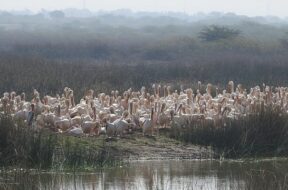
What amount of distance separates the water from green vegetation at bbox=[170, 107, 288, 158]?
0.85 metres

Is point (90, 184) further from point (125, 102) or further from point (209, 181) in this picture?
point (125, 102)

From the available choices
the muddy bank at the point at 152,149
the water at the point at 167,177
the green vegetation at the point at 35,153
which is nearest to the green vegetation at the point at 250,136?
the muddy bank at the point at 152,149

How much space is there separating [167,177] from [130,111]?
5401mm

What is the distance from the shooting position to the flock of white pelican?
63.1 feet

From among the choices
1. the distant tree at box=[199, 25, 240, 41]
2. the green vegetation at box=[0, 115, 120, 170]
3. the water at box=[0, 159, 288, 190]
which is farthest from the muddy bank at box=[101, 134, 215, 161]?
the distant tree at box=[199, 25, 240, 41]

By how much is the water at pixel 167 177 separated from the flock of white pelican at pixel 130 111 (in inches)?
85.8

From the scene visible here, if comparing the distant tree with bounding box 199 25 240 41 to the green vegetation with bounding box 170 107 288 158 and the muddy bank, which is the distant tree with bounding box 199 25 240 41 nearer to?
the muddy bank

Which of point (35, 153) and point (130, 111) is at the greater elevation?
point (130, 111)

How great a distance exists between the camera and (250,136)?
18.6 m

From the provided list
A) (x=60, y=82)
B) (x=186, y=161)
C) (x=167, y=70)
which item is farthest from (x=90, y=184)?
(x=167, y=70)

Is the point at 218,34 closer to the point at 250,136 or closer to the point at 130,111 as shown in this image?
the point at 130,111

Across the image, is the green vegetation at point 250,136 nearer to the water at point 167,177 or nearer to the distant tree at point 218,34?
the water at point 167,177

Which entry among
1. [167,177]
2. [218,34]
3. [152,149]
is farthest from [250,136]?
[218,34]

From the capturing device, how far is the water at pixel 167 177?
1406 cm
